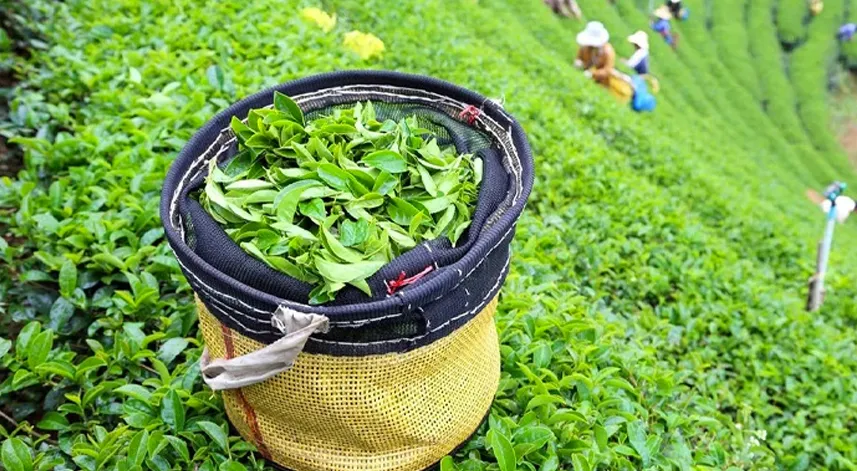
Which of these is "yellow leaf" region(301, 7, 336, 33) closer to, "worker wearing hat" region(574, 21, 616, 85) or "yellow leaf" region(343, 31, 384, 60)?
"yellow leaf" region(343, 31, 384, 60)

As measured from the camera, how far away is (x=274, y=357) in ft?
4.78

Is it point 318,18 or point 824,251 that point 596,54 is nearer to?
point 824,251

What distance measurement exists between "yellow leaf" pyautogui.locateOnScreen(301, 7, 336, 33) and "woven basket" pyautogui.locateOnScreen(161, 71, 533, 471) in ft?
9.93

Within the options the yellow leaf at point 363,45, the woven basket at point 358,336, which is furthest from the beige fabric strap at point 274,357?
the yellow leaf at point 363,45

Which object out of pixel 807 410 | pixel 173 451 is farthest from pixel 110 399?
pixel 807 410

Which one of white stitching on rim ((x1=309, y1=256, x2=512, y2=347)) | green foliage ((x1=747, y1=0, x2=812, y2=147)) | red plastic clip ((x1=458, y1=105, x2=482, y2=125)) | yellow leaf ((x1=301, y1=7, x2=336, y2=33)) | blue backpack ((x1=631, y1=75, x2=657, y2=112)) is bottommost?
green foliage ((x1=747, y1=0, x2=812, y2=147))

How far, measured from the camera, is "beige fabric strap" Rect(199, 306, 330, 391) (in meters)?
1.41

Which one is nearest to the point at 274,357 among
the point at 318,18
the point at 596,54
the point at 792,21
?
the point at 318,18

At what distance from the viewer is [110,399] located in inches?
80.7

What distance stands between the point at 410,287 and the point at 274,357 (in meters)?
0.30

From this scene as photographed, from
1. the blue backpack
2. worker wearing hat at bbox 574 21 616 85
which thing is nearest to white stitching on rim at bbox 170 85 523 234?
worker wearing hat at bbox 574 21 616 85

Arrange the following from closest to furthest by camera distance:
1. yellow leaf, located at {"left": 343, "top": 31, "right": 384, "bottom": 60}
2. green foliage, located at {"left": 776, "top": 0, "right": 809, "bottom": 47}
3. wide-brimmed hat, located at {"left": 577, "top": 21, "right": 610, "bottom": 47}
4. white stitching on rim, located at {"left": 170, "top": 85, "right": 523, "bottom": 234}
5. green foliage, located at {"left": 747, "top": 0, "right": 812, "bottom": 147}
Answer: white stitching on rim, located at {"left": 170, "top": 85, "right": 523, "bottom": 234}
yellow leaf, located at {"left": 343, "top": 31, "right": 384, "bottom": 60}
wide-brimmed hat, located at {"left": 577, "top": 21, "right": 610, "bottom": 47}
green foliage, located at {"left": 747, "top": 0, "right": 812, "bottom": 147}
green foliage, located at {"left": 776, "top": 0, "right": 809, "bottom": 47}

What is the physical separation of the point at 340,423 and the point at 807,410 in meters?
2.78

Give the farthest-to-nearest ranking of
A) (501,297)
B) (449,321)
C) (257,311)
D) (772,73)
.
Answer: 1. (772,73)
2. (501,297)
3. (449,321)
4. (257,311)
